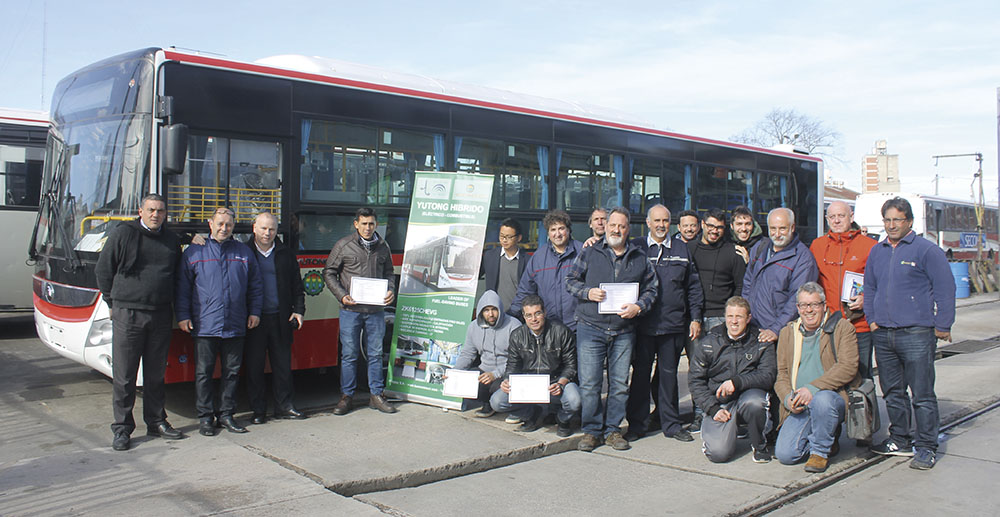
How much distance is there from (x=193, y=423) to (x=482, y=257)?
308 cm

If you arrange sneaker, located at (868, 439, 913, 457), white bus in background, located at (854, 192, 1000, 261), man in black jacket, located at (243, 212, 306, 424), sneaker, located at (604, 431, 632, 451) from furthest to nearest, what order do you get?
1. white bus in background, located at (854, 192, 1000, 261)
2. man in black jacket, located at (243, 212, 306, 424)
3. sneaker, located at (604, 431, 632, 451)
4. sneaker, located at (868, 439, 913, 457)

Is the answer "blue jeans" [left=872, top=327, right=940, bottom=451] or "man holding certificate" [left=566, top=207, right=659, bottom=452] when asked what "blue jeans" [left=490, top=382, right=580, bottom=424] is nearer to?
"man holding certificate" [left=566, top=207, right=659, bottom=452]

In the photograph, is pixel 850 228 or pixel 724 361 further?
pixel 850 228

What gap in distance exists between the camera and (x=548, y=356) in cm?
672

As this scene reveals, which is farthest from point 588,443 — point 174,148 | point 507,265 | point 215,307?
point 174,148

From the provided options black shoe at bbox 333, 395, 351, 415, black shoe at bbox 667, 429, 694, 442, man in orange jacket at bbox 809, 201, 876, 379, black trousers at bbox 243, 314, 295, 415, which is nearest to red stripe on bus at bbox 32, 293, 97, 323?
black trousers at bbox 243, 314, 295, 415

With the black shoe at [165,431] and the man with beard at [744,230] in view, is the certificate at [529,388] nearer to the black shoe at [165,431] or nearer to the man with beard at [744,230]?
the man with beard at [744,230]

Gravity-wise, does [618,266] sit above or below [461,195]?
below

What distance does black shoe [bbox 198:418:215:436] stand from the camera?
6.46 meters

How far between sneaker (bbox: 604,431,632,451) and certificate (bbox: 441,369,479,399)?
123 centimetres

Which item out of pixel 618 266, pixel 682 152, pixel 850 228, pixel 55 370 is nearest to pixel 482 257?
pixel 618 266

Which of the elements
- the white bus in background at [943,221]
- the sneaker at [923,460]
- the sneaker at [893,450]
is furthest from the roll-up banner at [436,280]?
the white bus in background at [943,221]

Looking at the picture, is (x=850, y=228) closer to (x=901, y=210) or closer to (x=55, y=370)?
(x=901, y=210)

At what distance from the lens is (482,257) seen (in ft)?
26.0
